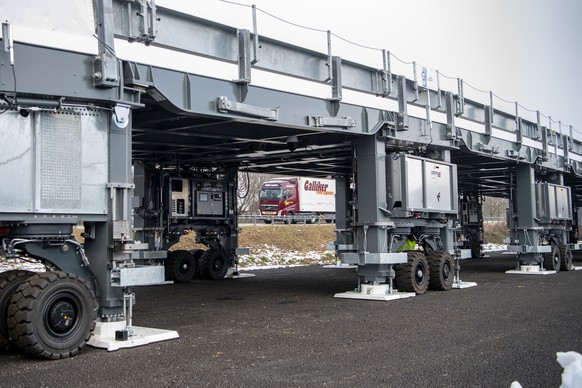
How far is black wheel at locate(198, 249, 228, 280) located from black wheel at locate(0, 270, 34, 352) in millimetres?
11931

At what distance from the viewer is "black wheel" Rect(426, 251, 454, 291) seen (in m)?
16.0

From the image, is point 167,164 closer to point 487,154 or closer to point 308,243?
point 487,154

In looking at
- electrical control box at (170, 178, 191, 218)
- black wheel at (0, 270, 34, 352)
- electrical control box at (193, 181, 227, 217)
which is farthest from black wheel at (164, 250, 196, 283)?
black wheel at (0, 270, 34, 352)

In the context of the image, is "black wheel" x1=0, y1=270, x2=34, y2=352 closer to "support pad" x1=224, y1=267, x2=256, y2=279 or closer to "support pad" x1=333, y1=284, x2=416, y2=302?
"support pad" x1=333, y1=284, x2=416, y2=302

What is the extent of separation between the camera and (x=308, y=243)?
117ft

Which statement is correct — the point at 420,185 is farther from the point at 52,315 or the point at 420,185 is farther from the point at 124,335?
the point at 52,315

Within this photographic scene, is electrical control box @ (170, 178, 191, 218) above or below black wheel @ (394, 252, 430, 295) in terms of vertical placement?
above

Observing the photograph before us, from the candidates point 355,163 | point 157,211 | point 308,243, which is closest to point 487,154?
point 355,163

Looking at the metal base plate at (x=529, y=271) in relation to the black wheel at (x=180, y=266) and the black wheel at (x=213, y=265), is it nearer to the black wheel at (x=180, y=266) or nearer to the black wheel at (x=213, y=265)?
the black wheel at (x=213, y=265)

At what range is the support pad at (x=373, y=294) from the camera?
14.3 meters

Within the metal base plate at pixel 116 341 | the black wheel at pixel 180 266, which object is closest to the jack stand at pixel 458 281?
the black wheel at pixel 180 266

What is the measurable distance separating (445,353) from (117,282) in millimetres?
4473

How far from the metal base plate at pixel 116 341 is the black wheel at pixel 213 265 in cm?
1069

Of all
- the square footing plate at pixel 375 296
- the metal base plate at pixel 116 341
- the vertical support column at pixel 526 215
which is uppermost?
the vertical support column at pixel 526 215
